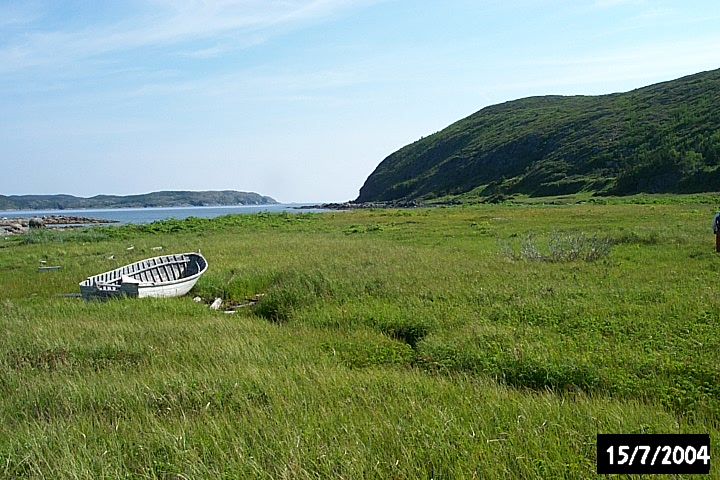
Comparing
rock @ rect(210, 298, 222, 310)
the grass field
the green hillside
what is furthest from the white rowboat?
the green hillside

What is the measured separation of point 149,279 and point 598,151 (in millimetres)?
124211

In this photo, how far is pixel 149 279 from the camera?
19.9 metres

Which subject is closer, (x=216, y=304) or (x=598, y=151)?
(x=216, y=304)

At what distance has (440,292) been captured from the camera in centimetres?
1364

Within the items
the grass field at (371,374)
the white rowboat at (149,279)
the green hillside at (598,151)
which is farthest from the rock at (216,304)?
the green hillside at (598,151)

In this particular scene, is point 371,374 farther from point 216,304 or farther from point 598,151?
point 598,151

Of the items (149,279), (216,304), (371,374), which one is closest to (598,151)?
(149,279)

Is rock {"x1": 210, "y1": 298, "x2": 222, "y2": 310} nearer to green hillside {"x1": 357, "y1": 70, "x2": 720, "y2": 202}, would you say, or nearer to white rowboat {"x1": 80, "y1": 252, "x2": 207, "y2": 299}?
white rowboat {"x1": 80, "y1": 252, "x2": 207, "y2": 299}

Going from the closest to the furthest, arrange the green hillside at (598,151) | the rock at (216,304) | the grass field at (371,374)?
the grass field at (371,374) < the rock at (216,304) < the green hillside at (598,151)

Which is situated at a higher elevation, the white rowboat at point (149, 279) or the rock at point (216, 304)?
the white rowboat at point (149, 279)

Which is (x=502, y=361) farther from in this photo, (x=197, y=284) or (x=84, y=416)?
(x=197, y=284)

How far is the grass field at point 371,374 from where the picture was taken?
5637mm

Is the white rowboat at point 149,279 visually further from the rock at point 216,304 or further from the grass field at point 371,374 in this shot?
the rock at point 216,304

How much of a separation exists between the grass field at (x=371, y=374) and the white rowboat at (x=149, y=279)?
691 millimetres
